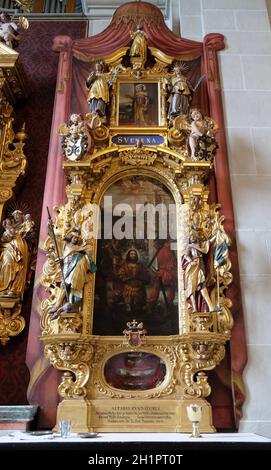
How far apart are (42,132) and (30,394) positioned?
3923 millimetres

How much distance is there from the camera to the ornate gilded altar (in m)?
4.95

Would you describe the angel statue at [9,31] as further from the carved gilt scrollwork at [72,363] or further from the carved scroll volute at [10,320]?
the carved gilt scrollwork at [72,363]

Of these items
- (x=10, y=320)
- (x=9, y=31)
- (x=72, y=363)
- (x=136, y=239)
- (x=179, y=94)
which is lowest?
(x=72, y=363)

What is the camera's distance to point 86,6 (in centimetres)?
830

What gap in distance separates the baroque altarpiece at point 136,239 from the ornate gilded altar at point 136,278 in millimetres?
14

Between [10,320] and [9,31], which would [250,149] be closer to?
[10,320]

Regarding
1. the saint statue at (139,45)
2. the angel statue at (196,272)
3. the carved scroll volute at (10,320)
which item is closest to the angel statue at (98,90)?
the saint statue at (139,45)

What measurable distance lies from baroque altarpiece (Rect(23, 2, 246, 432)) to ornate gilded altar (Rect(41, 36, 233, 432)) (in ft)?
0.05

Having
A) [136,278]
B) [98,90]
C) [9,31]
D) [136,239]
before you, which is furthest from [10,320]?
[9,31]

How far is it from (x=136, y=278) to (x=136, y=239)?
21.5 inches

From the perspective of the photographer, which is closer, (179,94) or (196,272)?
(196,272)

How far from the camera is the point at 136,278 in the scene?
554cm
